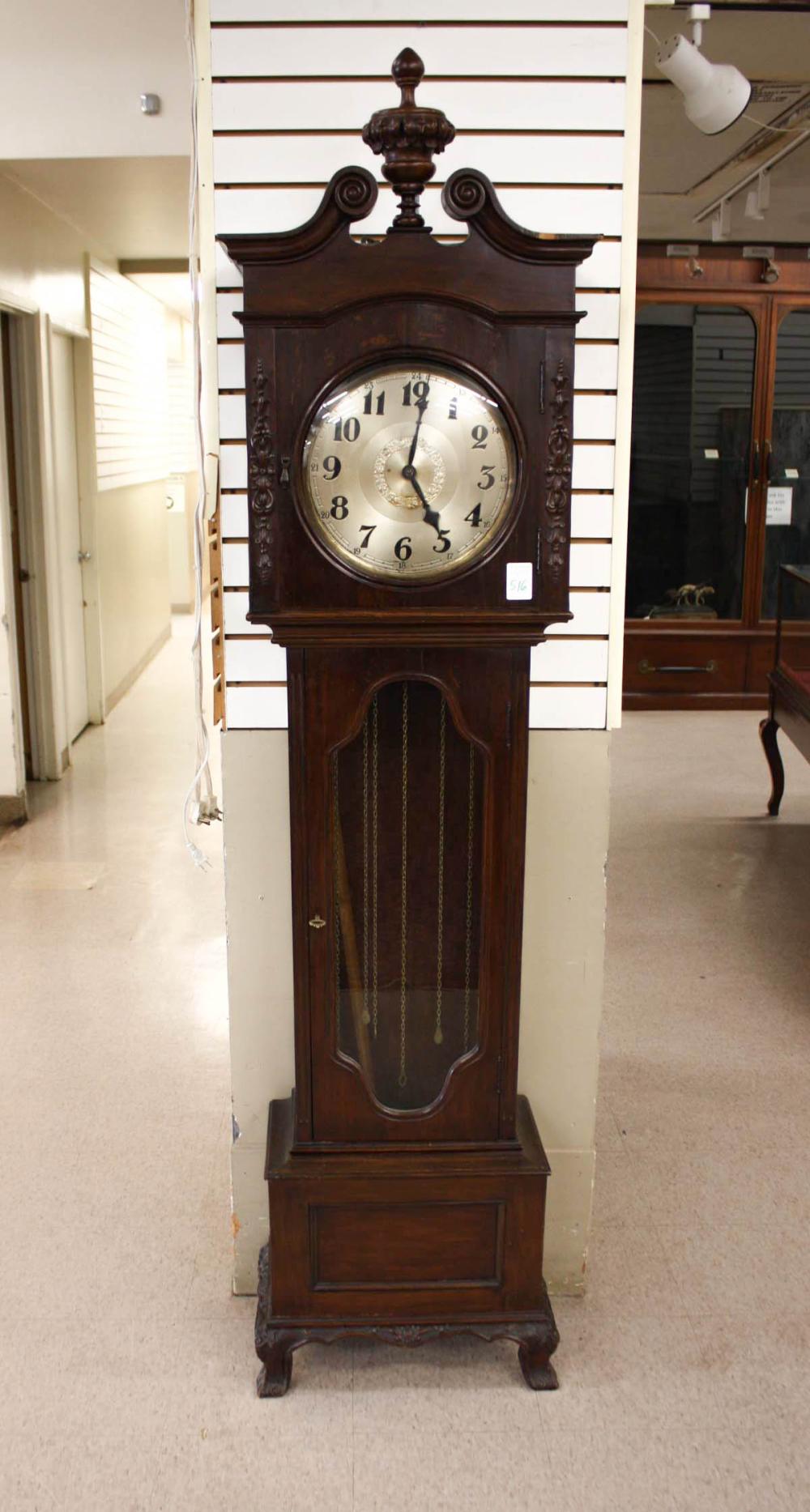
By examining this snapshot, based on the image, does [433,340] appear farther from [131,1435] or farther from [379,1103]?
[131,1435]

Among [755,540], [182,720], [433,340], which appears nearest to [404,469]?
[433,340]

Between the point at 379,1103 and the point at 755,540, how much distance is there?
239 inches

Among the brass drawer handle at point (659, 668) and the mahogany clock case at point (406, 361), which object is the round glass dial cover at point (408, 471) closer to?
the mahogany clock case at point (406, 361)

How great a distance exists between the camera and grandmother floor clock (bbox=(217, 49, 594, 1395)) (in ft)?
6.56

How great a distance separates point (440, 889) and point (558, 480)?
741 millimetres

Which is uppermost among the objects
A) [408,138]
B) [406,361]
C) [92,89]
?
[92,89]

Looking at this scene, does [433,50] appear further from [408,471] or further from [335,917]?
[335,917]

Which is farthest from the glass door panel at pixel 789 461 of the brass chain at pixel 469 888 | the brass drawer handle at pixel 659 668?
the brass chain at pixel 469 888

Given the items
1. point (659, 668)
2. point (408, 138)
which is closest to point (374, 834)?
point (408, 138)

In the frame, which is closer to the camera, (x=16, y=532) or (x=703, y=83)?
(x=703, y=83)

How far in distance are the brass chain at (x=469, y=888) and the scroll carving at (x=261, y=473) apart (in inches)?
18.9

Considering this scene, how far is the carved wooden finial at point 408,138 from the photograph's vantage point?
6.41 feet

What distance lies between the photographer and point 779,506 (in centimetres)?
772

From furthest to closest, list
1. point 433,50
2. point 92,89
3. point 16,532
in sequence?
1. point 16,532
2. point 92,89
3. point 433,50
